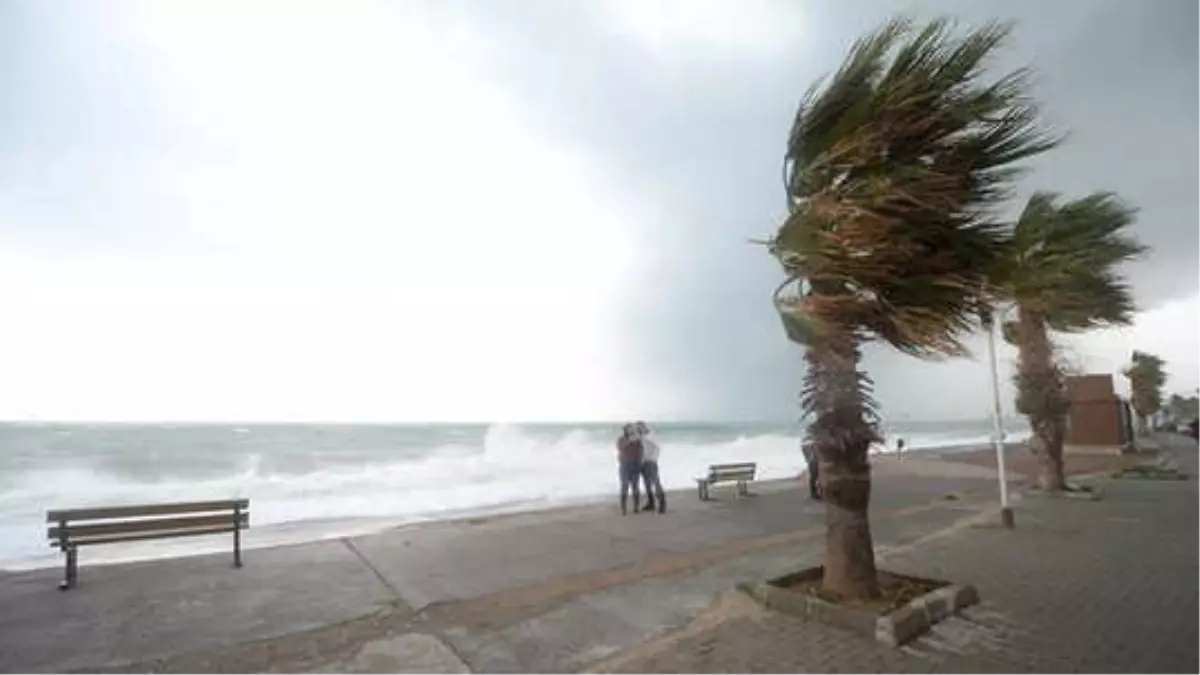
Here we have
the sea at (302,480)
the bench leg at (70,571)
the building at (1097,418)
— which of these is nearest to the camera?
the bench leg at (70,571)

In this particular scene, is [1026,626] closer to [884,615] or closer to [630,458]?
[884,615]

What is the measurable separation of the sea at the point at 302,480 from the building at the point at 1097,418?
10.9m

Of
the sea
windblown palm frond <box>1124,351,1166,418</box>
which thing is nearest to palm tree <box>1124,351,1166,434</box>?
windblown palm frond <box>1124,351,1166,418</box>

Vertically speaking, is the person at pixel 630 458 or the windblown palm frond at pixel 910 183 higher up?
the windblown palm frond at pixel 910 183

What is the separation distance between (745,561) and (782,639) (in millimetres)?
3047

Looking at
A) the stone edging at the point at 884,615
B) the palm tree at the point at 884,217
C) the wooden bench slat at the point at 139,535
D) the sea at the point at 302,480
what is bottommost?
the sea at the point at 302,480

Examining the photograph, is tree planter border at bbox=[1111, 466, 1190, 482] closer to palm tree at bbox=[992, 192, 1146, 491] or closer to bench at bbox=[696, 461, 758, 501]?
palm tree at bbox=[992, 192, 1146, 491]

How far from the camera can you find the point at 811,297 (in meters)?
5.11

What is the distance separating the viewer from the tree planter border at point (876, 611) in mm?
4504

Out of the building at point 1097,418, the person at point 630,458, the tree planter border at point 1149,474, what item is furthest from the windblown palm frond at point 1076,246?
the building at point 1097,418

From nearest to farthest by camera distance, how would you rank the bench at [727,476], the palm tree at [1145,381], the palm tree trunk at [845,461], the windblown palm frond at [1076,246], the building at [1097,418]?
the palm tree trunk at [845,461], the windblown palm frond at [1076,246], the bench at [727,476], the building at [1097,418], the palm tree at [1145,381]

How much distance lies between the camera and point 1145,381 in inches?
1415

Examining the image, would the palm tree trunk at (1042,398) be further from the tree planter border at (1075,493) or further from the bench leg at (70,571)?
the bench leg at (70,571)

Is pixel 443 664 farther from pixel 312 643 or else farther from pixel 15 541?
pixel 15 541
